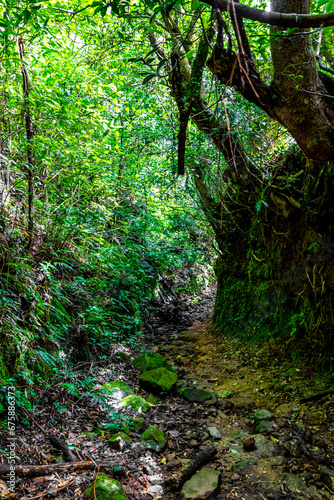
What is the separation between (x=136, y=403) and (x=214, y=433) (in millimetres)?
946

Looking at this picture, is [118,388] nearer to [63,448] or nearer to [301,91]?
[63,448]

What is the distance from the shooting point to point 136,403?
3.43 meters

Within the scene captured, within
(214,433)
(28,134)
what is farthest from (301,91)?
(214,433)

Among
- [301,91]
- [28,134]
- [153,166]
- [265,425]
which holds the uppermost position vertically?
[153,166]

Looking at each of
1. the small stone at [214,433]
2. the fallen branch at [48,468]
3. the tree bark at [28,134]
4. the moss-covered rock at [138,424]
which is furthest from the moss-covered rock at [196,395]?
the tree bark at [28,134]

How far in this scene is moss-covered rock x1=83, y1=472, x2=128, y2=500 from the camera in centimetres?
198

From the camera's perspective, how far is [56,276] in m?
3.79

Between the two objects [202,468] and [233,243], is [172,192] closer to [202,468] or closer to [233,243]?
[233,243]

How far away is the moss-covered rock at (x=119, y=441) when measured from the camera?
2620 millimetres

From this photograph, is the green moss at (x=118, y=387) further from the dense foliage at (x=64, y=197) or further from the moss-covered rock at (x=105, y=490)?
the moss-covered rock at (x=105, y=490)

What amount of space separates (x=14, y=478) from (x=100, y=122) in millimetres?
3834

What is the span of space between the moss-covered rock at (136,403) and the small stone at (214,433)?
804 mm

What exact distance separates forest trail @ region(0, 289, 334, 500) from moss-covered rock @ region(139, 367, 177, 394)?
11cm

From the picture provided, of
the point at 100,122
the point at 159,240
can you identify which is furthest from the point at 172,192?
the point at 100,122
